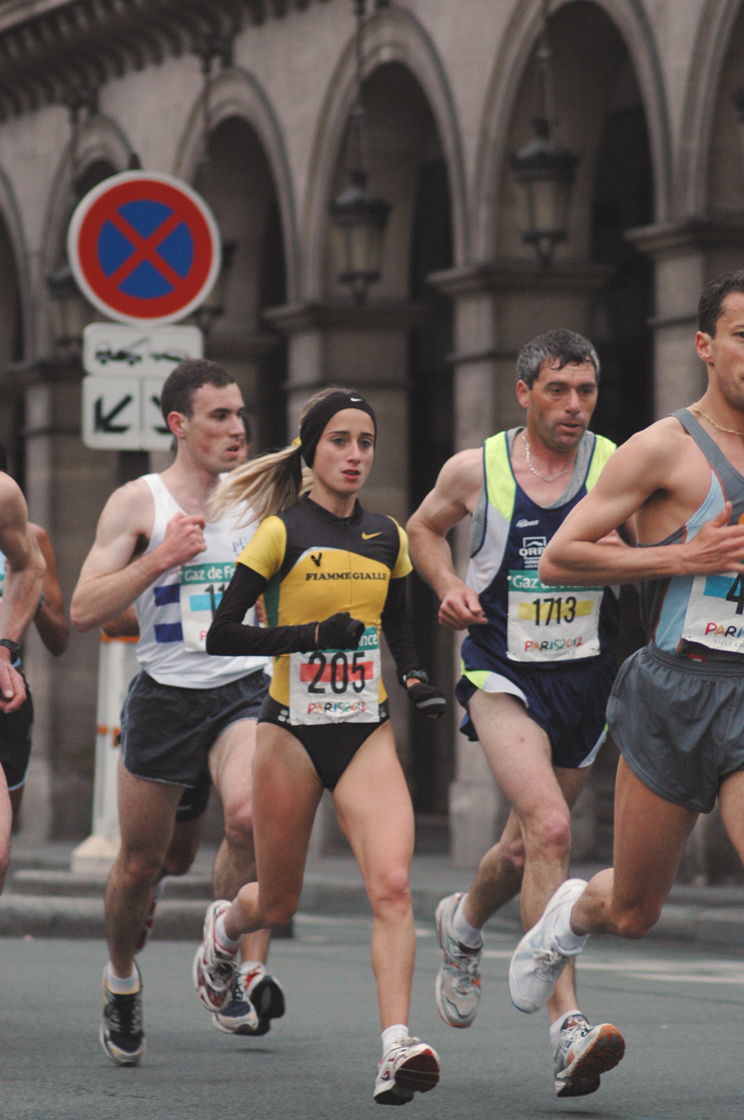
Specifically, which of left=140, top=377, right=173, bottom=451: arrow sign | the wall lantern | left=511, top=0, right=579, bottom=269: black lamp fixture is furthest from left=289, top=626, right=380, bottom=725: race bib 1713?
the wall lantern

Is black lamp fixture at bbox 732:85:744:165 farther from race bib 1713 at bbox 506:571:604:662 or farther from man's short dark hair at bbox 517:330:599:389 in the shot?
race bib 1713 at bbox 506:571:604:662

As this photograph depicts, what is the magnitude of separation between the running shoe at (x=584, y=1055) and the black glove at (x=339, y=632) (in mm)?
1150

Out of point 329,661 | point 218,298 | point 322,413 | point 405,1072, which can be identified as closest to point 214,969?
point 329,661

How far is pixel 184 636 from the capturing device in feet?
24.7

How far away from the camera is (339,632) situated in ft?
20.2

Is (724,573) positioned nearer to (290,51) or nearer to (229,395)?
(229,395)

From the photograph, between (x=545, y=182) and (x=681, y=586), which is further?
(x=545, y=182)

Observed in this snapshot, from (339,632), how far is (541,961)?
3.43ft

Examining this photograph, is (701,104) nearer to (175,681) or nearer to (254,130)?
(254,130)

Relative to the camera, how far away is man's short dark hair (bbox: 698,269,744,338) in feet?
18.6

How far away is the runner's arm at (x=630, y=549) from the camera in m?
5.52

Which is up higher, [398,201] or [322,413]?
[398,201]

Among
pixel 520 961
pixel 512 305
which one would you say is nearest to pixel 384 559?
pixel 520 961

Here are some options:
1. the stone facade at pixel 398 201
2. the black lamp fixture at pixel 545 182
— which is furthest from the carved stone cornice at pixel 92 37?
the black lamp fixture at pixel 545 182
